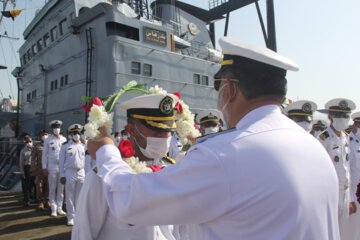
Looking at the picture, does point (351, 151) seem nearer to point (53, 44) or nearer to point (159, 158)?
point (159, 158)

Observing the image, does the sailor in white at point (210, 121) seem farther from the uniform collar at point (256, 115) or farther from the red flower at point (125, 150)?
the uniform collar at point (256, 115)

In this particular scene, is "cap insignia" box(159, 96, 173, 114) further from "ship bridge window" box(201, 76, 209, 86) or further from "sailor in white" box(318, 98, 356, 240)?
"ship bridge window" box(201, 76, 209, 86)

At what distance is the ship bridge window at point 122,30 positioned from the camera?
45.5 feet

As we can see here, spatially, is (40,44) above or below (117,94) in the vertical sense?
above

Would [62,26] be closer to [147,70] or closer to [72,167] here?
[147,70]

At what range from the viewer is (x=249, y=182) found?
44.9 inches

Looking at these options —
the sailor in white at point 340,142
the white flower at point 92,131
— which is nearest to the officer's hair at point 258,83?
the white flower at point 92,131

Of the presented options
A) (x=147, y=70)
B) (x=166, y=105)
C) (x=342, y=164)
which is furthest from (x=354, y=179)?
(x=147, y=70)

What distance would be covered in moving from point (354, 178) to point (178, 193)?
19.3 ft

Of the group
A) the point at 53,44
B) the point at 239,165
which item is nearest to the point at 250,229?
the point at 239,165

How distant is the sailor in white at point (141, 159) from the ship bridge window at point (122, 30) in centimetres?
1184

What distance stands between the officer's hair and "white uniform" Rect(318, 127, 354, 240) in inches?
181

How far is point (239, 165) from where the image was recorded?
1146 mm

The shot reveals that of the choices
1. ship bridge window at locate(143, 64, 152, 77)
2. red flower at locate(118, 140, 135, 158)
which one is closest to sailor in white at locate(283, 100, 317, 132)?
red flower at locate(118, 140, 135, 158)
